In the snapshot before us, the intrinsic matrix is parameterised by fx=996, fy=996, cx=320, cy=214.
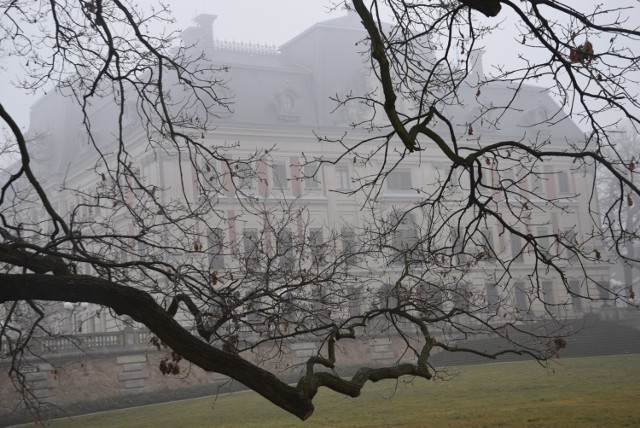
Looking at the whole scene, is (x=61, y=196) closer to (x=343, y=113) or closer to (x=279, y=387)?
(x=343, y=113)

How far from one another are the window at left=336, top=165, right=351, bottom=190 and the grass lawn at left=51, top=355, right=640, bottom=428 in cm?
1790

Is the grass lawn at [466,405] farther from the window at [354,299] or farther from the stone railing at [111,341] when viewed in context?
the stone railing at [111,341]

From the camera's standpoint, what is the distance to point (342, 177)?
155ft

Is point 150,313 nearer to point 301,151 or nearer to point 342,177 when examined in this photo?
point 301,151

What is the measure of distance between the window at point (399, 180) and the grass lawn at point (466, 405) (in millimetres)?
19115

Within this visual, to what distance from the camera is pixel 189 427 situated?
20703mm

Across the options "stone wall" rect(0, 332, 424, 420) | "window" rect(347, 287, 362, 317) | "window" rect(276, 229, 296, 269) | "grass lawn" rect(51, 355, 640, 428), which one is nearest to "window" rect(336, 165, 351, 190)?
"window" rect(347, 287, 362, 317)

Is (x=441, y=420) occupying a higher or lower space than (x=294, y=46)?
lower

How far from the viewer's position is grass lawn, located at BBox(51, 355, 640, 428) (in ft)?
57.8

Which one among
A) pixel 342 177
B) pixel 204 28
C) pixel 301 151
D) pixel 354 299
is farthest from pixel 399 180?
pixel 354 299

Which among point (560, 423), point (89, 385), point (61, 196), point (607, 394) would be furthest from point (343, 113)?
point (560, 423)

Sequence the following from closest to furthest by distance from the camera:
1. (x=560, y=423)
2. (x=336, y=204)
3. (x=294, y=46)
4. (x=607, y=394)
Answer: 1. (x=560, y=423)
2. (x=607, y=394)
3. (x=336, y=204)
4. (x=294, y=46)

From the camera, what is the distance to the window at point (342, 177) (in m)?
46.8

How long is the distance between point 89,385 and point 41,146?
22.6m
